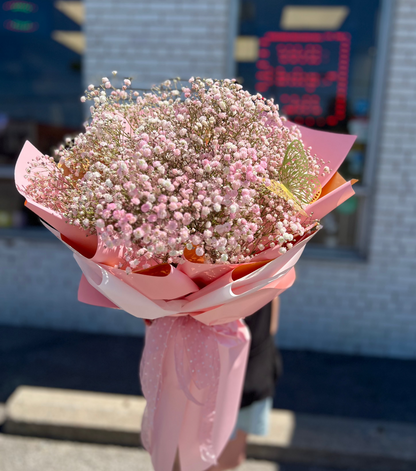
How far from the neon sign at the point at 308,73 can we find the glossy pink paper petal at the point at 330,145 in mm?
2907

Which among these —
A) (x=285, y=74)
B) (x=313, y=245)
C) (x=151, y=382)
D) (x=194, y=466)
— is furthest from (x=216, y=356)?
(x=285, y=74)

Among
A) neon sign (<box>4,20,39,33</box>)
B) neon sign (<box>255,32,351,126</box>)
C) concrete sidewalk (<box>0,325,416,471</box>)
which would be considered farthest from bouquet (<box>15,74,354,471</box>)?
neon sign (<box>4,20,39,33</box>)

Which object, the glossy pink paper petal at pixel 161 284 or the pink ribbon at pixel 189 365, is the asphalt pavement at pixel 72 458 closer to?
the pink ribbon at pixel 189 365

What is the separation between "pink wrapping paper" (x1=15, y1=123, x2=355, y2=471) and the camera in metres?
1.15

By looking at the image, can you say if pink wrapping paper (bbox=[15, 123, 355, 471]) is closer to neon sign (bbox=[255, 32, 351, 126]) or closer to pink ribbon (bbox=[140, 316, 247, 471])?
pink ribbon (bbox=[140, 316, 247, 471])

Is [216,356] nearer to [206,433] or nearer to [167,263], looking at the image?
[206,433]

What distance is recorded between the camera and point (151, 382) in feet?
4.86

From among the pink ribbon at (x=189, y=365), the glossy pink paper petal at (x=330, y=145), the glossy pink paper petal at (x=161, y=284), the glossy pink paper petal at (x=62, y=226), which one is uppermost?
the glossy pink paper petal at (x=330, y=145)

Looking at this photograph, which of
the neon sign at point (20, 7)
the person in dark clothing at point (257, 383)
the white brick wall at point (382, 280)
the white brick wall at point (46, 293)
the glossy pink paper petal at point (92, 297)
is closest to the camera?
the glossy pink paper petal at point (92, 297)

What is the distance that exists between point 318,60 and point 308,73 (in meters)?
0.15

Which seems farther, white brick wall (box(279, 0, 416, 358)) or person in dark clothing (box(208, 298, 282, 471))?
white brick wall (box(279, 0, 416, 358))

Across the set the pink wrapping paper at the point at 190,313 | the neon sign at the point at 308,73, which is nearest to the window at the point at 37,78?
the neon sign at the point at 308,73

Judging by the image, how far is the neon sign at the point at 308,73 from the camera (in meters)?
4.04

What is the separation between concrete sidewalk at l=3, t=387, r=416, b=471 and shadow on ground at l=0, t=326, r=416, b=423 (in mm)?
253
